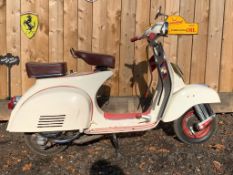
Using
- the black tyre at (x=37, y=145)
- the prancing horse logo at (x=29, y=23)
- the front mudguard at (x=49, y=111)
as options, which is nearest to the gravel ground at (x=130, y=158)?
the black tyre at (x=37, y=145)

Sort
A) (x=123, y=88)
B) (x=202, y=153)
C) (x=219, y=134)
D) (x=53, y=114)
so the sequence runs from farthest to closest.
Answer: (x=123, y=88) < (x=219, y=134) < (x=202, y=153) < (x=53, y=114)

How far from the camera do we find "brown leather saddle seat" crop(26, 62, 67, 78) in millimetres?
4344

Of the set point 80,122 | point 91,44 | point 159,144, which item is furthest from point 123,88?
point 80,122

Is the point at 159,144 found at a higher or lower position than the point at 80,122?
lower

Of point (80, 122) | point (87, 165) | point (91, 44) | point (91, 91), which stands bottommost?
point (87, 165)

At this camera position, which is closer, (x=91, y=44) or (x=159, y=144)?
(x=159, y=144)

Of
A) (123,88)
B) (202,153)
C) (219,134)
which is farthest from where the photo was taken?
(123,88)

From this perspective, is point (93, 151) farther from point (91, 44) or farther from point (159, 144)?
point (91, 44)

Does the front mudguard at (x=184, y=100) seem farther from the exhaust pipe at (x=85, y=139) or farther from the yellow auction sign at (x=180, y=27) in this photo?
the yellow auction sign at (x=180, y=27)

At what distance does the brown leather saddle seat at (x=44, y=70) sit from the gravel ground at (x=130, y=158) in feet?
2.85

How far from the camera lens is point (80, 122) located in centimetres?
446

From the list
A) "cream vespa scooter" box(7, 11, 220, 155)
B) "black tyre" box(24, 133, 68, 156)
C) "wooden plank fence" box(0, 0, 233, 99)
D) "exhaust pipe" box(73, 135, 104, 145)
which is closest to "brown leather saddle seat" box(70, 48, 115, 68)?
"cream vespa scooter" box(7, 11, 220, 155)

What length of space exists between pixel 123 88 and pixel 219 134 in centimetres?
131

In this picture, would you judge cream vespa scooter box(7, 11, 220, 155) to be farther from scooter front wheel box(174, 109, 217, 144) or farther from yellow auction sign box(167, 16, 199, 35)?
yellow auction sign box(167, 16, 199, 35)
